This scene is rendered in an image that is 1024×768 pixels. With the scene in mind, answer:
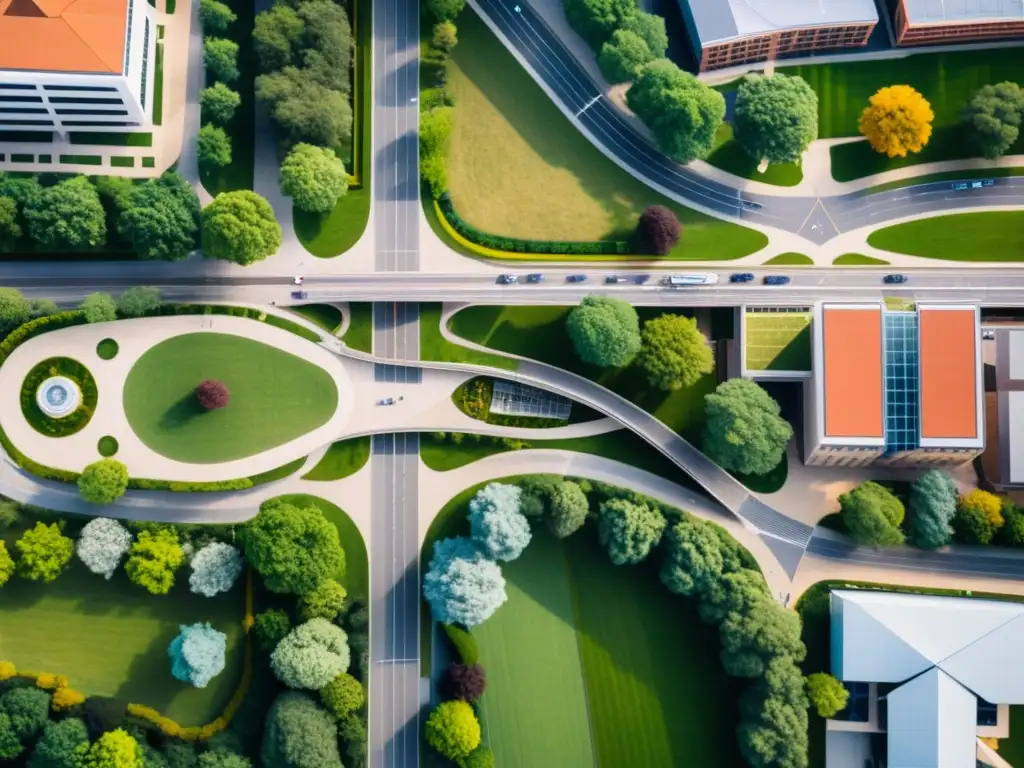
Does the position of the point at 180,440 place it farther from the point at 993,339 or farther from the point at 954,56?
the point at 954,56

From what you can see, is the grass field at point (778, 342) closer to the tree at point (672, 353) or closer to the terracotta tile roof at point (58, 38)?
the tree at point (672, 353)

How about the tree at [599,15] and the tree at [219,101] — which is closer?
the tree at [219,101]

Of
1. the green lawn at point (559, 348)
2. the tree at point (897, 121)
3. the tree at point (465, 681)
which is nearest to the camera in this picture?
the tree at point (465, 681)

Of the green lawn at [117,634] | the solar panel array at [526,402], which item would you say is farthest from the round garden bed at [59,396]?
the solar panel array at [526,402]

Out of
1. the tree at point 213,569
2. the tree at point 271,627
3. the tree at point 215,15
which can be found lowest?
the tree at point 271,627

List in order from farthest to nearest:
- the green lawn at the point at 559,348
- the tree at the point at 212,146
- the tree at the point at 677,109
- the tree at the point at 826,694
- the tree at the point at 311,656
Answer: the green lawn at the point at 559,348, the tree at the point at 212,146, the tree at the point at 677,109, the tree at the point at 826,694, the tree at the point at 311,656

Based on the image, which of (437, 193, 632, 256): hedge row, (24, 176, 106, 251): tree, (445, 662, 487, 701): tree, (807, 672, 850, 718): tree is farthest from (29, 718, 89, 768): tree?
(807, 672, 850, 718): tree

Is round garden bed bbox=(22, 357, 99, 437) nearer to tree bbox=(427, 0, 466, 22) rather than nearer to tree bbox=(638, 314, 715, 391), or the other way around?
tree bbox=(427, 0, 466, 22)

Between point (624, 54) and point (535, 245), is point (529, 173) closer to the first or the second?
point (535, 245)
